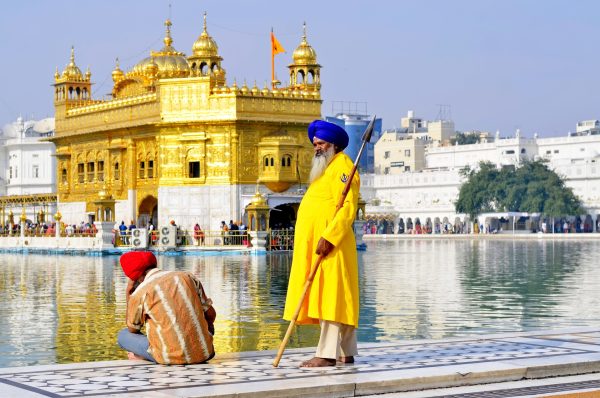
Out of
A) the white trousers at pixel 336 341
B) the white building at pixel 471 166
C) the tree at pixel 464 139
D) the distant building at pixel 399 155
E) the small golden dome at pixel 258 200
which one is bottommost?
the white trousers at pixel 336 341

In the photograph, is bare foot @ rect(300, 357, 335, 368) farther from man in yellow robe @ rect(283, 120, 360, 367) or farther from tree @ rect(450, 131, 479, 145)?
tree @ rect(450, 131, 479, 145)

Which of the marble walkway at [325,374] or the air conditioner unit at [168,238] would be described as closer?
the marble walkway at [325,374]

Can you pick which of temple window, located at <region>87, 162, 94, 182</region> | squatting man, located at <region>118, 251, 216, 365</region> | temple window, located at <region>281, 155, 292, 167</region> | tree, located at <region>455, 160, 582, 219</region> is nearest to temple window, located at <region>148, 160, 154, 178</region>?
temple window, located at <region>87, 162, 94, 182</region>

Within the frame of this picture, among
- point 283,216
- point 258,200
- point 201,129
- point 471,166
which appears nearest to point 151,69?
point 201,129

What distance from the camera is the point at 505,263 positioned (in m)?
30.0

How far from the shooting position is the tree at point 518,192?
81.1 metres

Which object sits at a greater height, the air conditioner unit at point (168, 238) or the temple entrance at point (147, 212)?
the temple entrance at point (147, 212)

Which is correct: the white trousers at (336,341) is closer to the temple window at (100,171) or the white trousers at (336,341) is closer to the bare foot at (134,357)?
the bare foot at (134,357)

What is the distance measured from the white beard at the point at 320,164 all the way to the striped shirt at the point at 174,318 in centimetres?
124

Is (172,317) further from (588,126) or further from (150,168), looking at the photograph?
(588,126)

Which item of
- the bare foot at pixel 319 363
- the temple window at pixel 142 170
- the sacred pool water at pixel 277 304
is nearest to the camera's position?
the bare foot at pixel 319 363

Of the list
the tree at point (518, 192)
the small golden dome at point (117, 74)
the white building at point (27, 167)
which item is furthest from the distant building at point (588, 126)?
the small golden dome at point (117, 74)

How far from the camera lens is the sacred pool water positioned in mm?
11930

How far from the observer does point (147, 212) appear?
43906mm
